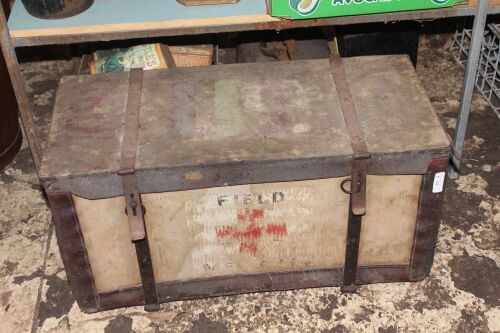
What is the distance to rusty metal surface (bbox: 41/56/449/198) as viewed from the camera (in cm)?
230

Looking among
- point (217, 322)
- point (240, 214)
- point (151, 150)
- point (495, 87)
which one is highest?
point (151, 150)

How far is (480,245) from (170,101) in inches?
59.8

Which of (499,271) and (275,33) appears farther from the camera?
(275,33)

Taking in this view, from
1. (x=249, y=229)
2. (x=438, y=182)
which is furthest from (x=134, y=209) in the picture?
(x=438, y=182)

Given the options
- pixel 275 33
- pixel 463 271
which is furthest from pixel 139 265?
pixel 275 33

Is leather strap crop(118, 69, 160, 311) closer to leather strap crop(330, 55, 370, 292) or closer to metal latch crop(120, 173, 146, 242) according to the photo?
metal latch crop(120, 173, 146, 242)

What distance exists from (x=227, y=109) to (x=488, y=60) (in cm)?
186

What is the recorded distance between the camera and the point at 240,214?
2453mm

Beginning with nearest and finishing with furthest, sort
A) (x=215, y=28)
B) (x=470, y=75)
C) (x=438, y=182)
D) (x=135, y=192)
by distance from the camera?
(x=135, y=192), (x=438, y=182), (x=215, y=28), (x=470, y=75)

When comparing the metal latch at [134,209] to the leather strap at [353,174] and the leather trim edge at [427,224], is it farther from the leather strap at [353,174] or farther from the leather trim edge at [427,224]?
the leather trim edge at [427,224]

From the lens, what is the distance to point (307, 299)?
2.75 m

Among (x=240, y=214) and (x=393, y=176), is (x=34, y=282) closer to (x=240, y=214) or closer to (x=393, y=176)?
(x=240, y=214)

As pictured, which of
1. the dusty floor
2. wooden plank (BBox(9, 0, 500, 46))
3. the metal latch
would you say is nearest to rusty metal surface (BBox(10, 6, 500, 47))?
wooden plank (BBox(9, 0, 500, 46))

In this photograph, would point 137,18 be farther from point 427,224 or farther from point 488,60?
point 488,60
